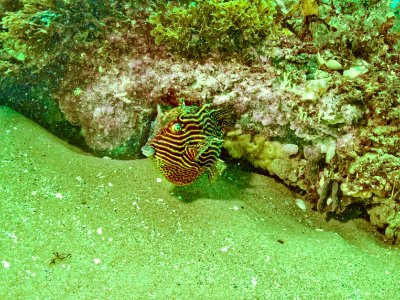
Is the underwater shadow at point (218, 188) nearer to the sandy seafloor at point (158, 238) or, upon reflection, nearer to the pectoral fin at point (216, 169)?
the sandy seafloor at point (158, 238)

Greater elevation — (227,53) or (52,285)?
(227,53)

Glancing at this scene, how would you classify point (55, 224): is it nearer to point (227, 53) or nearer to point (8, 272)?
point (8, 272)

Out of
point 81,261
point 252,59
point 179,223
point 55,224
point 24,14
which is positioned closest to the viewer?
point 81,261

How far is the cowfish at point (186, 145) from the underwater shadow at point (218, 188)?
476mm

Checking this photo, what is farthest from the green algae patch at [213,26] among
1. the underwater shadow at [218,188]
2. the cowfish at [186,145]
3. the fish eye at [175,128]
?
the underwater shadow at [218,188]

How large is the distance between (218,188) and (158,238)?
1056mm

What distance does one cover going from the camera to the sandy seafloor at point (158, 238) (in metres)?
3.00

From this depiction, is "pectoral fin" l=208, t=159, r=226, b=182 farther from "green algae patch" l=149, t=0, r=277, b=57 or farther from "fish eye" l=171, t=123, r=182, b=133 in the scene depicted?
"green algae patch" l=149, t=0, r=277, b=57

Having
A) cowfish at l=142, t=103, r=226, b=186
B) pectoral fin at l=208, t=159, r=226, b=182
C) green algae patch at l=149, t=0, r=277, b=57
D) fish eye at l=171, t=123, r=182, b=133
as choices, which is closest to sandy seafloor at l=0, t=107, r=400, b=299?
pectoral fin at l=208, t=159, r=226, b=182

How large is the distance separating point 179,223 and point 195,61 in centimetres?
202

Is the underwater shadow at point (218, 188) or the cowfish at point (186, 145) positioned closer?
the cowfish at point (186, 145)

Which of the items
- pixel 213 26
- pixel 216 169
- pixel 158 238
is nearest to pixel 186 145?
pixel 216 169

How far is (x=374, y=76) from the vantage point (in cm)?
394

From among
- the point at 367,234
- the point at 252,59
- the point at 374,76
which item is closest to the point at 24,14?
the point at 252,59
